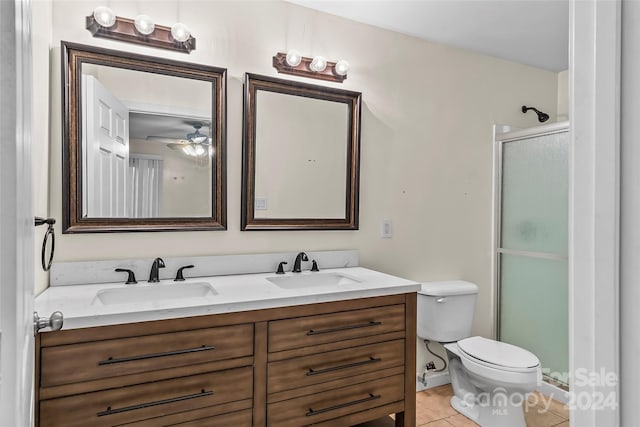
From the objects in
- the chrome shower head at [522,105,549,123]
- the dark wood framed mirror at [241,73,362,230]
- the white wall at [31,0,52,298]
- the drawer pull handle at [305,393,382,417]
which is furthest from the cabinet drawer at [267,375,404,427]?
the chrome shower head at [522,105,549,123]

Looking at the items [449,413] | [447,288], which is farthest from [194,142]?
[449,413]

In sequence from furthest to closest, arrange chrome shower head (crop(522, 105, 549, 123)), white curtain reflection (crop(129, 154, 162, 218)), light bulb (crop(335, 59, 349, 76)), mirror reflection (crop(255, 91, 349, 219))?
chrome shower head (crop(522, 105, 549, 123)) < light bulb (crop(335, 59, 349, 76)) < mirror reflection (crop(255, 91, 349, 219)) < white curtain reflection (crop(129, 154, 162, 218))

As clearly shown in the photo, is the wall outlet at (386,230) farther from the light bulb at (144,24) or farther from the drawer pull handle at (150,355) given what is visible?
the light bulb at (144,24)

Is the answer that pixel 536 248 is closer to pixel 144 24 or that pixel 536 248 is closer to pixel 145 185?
pixel 145 185

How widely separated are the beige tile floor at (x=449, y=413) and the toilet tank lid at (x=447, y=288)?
710 mm

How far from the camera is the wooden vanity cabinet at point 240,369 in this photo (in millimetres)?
1316

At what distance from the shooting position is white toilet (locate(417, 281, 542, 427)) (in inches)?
81.0

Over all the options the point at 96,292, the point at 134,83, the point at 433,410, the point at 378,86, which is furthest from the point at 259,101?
the point at 433,410

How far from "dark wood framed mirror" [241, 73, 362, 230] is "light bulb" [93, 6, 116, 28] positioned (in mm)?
680

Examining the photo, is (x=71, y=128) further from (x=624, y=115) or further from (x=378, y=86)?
(x=624, y=115)

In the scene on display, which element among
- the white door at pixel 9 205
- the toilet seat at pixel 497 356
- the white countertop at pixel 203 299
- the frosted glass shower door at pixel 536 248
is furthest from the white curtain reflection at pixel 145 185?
the frosted glass shower door at pixel 536 248

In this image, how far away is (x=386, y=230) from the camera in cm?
255

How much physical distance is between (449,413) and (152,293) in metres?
1.91

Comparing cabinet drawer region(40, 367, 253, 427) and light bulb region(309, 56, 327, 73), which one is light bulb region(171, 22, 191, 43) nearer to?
light bulb region(309, 56, 327, 73)
